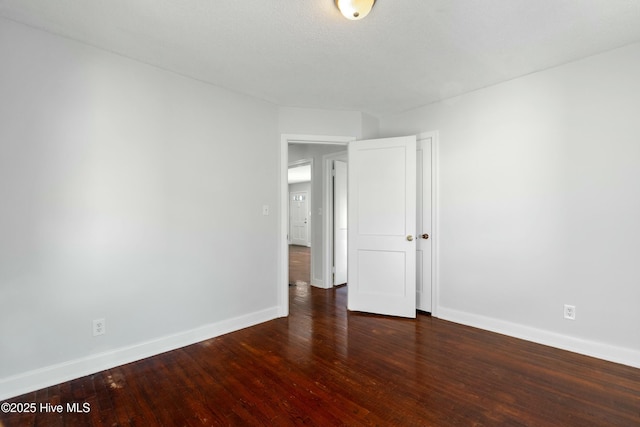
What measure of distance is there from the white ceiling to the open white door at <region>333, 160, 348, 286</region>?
6.37 ft

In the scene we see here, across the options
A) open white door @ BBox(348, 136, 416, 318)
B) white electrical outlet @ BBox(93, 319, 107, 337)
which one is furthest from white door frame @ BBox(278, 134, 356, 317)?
white electrical outlet @ BBox(93, 319, 107, 337)

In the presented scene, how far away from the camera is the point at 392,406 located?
1.82 m

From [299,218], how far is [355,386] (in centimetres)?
919

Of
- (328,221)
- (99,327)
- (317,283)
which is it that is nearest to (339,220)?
(328,221)

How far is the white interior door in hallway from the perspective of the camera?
10711 millimetres

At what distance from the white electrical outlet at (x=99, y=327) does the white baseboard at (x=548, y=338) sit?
324 cm

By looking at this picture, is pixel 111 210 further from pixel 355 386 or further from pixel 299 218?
pixel 299 218

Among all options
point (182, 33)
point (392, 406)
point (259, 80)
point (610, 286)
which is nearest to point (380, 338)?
point (392, 406)

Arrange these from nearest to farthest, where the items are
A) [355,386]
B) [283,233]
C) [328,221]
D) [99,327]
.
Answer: [355,386], [99,327], [283,233], [328,221]

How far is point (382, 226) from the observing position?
3531 mm

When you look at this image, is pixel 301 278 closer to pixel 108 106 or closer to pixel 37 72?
pixel 108 106

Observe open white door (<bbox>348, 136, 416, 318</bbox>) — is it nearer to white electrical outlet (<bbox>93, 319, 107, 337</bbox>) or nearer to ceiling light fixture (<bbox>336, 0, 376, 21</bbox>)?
ceiling light fixture (<bbox>336, 0, 376, 21</bbox>)

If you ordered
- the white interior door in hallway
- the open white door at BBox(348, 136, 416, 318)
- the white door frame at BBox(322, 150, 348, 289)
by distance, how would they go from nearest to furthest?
1. the open white door at BBox(348, 136, 416, 318)
2. the white door frame at BBox(322, 150, 348, 289)
3. the white interior door in hallway

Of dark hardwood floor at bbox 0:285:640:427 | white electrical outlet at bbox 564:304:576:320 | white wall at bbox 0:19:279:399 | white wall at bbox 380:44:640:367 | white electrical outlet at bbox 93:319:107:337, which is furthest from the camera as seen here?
white electrical outlet at bbox 564:304:576:320
